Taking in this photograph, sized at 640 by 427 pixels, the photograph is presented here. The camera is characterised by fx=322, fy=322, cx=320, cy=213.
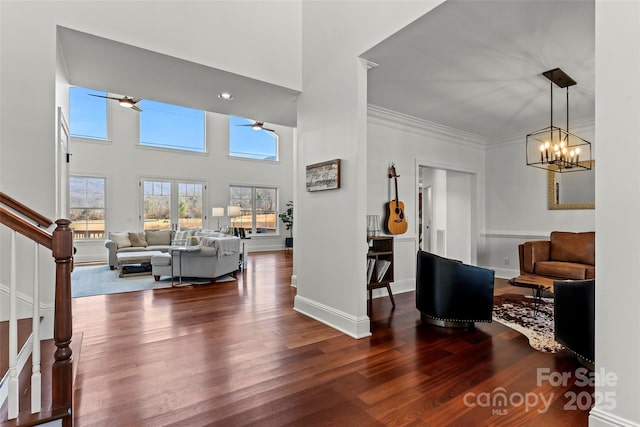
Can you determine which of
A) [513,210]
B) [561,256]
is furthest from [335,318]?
[513,210]

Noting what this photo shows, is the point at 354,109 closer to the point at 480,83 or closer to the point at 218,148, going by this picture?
the point at 480,83

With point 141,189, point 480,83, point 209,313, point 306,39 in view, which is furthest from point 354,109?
point 141,189

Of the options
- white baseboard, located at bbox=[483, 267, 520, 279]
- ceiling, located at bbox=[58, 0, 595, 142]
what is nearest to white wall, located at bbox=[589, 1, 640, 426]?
ceiling, located at bbox=[58, 0, 595, 142]

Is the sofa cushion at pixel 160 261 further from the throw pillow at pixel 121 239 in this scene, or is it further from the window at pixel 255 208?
the window at pixel 255 208

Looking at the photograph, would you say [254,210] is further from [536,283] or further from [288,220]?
[536,283]

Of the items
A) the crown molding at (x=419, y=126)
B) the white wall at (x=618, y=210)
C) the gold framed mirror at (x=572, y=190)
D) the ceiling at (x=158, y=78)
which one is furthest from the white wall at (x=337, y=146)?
the gold framed mirror at (x=572, y=190)

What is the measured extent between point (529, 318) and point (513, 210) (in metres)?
2.98

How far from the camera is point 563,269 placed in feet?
14.3

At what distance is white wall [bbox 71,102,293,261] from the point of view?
8.41 meters

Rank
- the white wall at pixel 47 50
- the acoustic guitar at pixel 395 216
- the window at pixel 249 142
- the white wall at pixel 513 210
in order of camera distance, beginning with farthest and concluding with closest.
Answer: the window at pixel 249 142 < the white wall at pixel 513 210 < the acoustic guitar at pixel 395 216 < the white wall at pixel 47 50

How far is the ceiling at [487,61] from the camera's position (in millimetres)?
2490

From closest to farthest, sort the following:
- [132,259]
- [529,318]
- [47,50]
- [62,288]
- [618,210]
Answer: [618,210] < [62,288] < [47,50] < [529,318] < [132,259]

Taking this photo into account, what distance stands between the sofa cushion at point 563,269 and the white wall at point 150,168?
8.20 m

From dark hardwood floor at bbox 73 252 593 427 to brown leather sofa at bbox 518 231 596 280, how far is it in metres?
1.77
